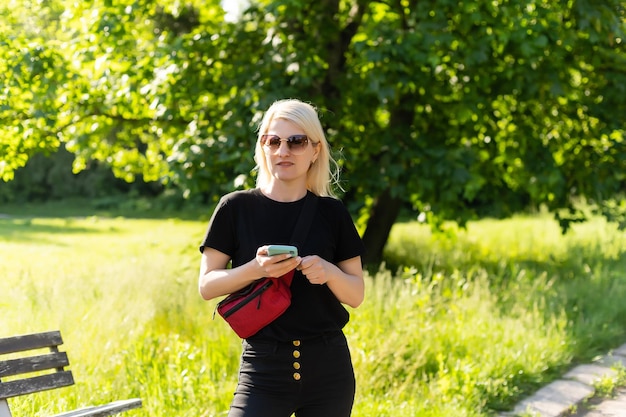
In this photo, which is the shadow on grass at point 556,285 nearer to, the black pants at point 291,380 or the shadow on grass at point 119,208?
the black pants at point 291,380

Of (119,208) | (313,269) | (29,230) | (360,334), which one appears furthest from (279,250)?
(119,208)

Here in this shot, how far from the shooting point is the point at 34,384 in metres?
3.66

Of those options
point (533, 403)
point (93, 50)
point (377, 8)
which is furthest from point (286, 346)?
point (377, 8)

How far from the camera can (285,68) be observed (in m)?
8.57

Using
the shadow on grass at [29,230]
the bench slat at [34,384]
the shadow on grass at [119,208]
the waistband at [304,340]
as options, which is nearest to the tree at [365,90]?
the shadow on grass at [29,230]

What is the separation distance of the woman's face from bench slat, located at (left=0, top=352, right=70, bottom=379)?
1597mm

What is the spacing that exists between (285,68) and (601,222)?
955cm

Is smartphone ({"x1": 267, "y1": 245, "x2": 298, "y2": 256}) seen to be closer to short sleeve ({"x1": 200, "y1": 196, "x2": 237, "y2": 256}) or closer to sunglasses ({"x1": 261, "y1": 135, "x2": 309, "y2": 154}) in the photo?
short sleeve ({"x1": 200, "y1": 196, "x2": 237, "y2": 256})

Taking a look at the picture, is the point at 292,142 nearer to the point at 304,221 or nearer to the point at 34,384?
the point at 304,221

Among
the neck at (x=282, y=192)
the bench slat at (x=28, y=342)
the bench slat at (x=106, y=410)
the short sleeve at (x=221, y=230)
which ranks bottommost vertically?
the bench slat at (x=106, y=410)

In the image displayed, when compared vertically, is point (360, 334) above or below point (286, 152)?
below

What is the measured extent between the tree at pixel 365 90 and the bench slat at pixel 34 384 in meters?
4.10

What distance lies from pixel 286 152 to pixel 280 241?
11.9 inches

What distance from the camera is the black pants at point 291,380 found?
2729mm
